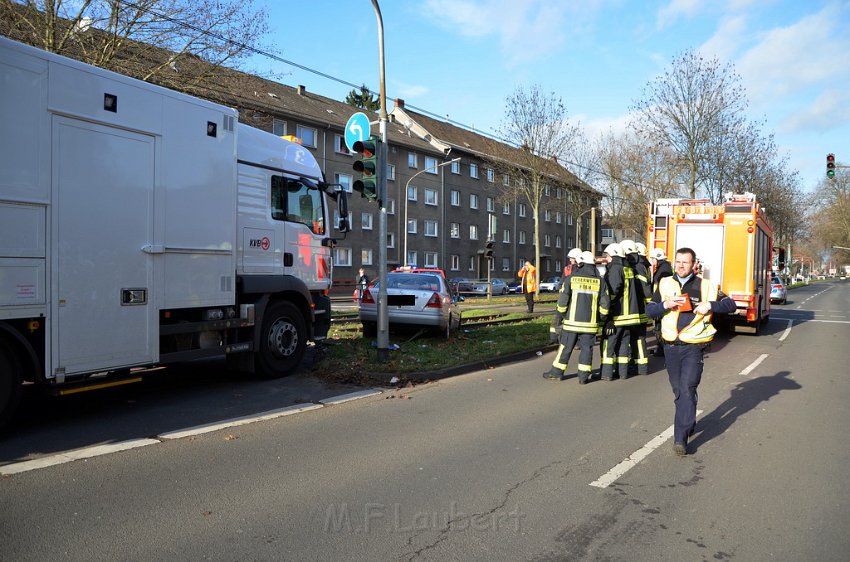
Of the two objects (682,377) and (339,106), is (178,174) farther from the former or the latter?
(339,106)

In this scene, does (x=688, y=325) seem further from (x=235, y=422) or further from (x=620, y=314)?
(x=235, y=422)

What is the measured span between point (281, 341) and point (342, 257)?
31180mm

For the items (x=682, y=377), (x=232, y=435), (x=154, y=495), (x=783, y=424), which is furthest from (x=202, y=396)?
(x=783, y=424)

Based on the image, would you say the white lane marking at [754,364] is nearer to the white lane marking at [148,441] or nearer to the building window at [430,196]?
the white lane marking at [148,441]

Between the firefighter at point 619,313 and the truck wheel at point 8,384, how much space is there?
7.14 meters

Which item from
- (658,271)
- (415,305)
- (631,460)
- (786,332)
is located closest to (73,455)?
(631,460)

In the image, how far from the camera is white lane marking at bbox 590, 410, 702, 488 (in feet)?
15.2

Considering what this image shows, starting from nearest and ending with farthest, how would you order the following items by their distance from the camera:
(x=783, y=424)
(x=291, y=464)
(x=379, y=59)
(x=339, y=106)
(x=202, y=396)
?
(x=291, y=464) → (x=783, y=424) → (x=202, y=396) → (x=379, y=59) → (x=339, y=106)

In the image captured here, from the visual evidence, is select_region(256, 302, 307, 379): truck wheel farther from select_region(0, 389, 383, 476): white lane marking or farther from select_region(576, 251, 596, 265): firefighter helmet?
select_region(576, 251, 596, 265): firefighter helmet

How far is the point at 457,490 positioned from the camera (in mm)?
4398

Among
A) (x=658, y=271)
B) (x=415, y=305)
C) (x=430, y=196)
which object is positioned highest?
(x=430, y=196)

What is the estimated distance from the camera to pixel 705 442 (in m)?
5.75

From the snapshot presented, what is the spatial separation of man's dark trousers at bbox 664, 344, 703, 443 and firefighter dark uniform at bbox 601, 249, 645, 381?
349 cm

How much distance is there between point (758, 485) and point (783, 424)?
2218 millimetres
